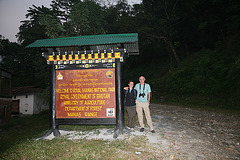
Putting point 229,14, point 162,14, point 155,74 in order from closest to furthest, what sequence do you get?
1. point 229,14
2. point 162,14
3. point 155,74

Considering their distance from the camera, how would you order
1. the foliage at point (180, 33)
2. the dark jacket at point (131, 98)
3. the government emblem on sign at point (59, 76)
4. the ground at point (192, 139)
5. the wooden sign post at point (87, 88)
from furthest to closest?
Answer: the foliage at point (180, 33)
the government emblem on sign at point (59, 76)
the dark jacket at point (131, 98)
the wooden sign post at point (87, 88)
the ground at point (192, 139)

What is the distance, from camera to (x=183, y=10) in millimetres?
27156

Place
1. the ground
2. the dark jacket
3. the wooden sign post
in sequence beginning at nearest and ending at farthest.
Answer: the ground
the wooden sign post
the dark jacket

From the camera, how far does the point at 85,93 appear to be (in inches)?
290

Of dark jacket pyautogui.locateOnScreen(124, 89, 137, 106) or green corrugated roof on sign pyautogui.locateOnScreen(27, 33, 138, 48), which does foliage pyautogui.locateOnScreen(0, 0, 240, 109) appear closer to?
green corrugated roof on sign pyautogui.locateOnScreen(27, 33, 138, 48)

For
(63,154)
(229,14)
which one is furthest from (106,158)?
(229,14)

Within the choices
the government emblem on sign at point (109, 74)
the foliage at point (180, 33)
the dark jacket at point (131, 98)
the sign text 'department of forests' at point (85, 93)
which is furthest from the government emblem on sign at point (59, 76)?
the foliage at point (180, 33)

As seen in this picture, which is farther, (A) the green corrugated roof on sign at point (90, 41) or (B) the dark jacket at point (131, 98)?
(B) the dark jacket at point (131, 98)

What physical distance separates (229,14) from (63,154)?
2488cm

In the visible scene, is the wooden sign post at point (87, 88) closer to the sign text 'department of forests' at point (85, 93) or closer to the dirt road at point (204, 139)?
the sign text 'department of forests' at point (85, 93)

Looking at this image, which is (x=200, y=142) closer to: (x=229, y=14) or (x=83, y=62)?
(x=83, y=62)

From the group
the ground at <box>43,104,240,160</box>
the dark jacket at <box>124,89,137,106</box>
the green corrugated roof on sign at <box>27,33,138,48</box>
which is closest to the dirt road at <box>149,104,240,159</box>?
the ground at <box>43,104,240,160</box>

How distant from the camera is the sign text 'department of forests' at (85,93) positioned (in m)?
7.24

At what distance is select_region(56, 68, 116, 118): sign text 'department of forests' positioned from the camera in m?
7.24
